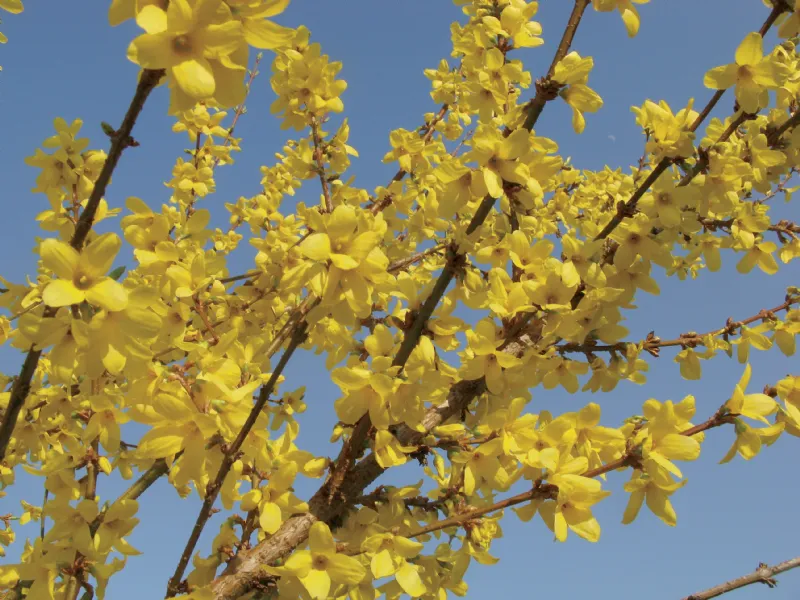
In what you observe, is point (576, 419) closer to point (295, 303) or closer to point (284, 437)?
point (284, 437)

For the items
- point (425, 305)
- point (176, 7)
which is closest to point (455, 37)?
point (425, 305)

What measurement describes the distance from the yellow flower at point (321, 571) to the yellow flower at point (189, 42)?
47.0 inches

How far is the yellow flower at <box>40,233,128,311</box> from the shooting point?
4.17ft

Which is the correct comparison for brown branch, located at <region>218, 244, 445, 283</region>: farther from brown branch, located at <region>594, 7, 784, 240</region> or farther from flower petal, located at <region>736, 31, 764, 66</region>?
flower petal, located at <region>736, 31, 764, 66</region>

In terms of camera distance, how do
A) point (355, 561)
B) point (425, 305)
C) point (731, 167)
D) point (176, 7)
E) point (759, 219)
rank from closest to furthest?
point (176, 7), point (355, 561), point (425, 305), point (731, 167), point (759, 219)

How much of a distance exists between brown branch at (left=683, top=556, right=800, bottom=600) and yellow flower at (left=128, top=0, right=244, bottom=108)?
2.01 m

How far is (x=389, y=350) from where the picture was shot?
1.89 m

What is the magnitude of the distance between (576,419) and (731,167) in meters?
1.10

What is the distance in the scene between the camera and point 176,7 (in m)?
1.10

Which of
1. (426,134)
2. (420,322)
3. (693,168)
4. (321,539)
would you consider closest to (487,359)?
(420,322)

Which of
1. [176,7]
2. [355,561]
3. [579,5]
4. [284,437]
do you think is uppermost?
[579,5]

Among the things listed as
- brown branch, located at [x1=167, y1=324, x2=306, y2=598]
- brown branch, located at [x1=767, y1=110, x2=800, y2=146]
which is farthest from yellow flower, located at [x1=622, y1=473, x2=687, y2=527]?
brown branch, located at [x1=767, y1=110, x2=800, y2=146]

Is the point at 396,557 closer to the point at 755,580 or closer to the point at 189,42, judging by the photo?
the point at 755,580

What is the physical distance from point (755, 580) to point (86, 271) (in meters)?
2.15
